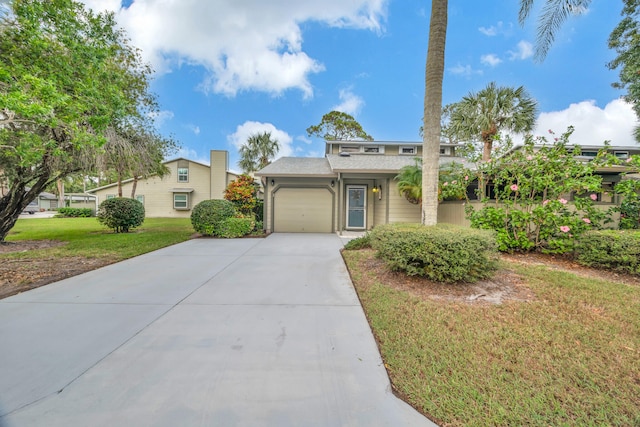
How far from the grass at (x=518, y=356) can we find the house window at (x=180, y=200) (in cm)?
2211

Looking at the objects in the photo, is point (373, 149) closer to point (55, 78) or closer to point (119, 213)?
point (119, 213)

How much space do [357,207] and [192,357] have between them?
Answer: 1008cm

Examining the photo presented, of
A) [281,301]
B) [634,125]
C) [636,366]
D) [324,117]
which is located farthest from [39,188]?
[634,125]

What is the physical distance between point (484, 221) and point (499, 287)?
281 centimetres

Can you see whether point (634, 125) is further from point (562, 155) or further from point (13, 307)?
point (13, 307)

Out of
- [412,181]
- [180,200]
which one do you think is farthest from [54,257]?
[180,200]

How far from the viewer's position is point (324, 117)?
2686 centimetres

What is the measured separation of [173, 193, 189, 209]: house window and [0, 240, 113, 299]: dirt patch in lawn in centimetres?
1525

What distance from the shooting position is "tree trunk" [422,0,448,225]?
5.16m

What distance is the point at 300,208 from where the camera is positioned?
1179 cm

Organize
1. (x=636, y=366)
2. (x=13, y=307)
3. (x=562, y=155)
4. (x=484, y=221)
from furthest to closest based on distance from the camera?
(x=484, y=221) < (x=562, y=155) < (x=13, y=307) < (x=636, y=366)

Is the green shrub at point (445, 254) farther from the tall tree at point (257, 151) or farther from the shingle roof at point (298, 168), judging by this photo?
the tall tree at point (257, 151)

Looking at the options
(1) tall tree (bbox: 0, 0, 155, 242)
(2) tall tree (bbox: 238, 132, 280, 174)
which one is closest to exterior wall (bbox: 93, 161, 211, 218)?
(2) tall tree (bbox: 238, 132, 280, 174)

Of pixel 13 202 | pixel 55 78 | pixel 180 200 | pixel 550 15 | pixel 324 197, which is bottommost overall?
pixel 13 202
